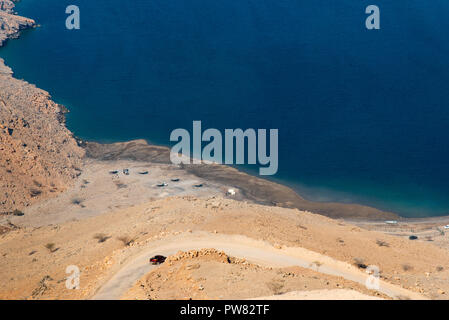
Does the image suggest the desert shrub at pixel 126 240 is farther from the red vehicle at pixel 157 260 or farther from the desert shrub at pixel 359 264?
the desert shrub at pixel 359 264

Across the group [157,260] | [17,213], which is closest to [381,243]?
[157,260]

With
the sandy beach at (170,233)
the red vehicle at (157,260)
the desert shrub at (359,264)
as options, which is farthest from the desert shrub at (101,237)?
the desert shrub at (359,264)

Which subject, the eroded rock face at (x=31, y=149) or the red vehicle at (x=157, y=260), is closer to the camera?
the red vehicle at (x=157, y=260)

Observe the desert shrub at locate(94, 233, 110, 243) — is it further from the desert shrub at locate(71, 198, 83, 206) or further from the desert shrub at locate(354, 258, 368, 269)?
the desert shrub at locate(354, 258, 368, 269)

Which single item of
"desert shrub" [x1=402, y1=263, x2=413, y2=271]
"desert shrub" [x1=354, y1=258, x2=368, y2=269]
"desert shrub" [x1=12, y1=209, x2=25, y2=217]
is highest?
"desert shrub" [x1=354, y1=258, x2=368, y2=269]

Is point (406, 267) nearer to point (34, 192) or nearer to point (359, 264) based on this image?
point (359, 264)

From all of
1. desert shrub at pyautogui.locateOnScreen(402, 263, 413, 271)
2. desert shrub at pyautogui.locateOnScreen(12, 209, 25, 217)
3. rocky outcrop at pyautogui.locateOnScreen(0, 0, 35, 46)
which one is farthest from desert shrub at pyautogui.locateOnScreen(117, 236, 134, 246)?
rocky outcrop at pyautogui.locateOnScreen(0, 0, 35, 46)
